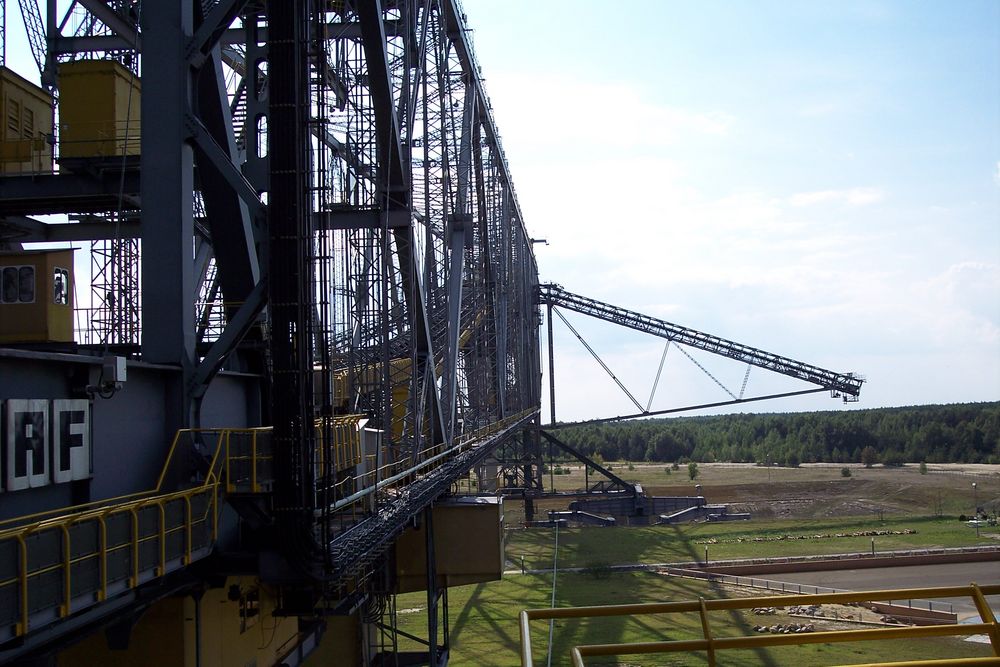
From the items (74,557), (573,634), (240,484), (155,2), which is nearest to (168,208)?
(155,2)

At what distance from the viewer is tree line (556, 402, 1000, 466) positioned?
12838cm

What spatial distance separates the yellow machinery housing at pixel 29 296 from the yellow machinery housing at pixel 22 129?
11.5ft

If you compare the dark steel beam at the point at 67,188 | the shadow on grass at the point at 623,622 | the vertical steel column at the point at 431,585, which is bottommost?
the shadow on grass at the point at 623,622

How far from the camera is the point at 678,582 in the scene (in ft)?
125

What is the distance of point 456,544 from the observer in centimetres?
1872

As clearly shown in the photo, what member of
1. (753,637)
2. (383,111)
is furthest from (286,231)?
(383,111)

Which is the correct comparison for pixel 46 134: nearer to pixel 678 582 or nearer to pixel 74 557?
pixel 74 557

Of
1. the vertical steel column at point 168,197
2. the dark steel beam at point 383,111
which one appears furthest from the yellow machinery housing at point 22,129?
the dark steel beam at point 383,111

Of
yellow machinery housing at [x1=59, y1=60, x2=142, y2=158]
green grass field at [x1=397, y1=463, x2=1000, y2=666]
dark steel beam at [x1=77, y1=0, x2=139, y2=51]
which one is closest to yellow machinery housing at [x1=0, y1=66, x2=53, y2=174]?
yellow machinery housing at [x1=59, y1=60, x2=142, y2=158]

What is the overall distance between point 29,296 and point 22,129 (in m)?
4.75

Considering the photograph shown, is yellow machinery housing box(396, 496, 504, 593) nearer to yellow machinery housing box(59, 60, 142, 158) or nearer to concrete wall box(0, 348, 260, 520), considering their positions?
concrete wall box(0, 348, 260, 520)

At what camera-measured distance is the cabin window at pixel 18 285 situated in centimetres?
1047

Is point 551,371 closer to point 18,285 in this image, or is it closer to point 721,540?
point 721,540

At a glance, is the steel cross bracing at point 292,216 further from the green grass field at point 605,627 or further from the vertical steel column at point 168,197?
the green grass field at point 605,627
